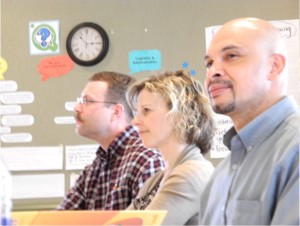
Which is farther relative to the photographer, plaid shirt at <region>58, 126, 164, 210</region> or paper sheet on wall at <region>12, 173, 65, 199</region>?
paper sheet on wall at <region>12, 173, 65, 199</region>

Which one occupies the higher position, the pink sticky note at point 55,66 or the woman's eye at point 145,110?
the pink sticky note at point 55,66

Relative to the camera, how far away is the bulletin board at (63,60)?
259 centimetres

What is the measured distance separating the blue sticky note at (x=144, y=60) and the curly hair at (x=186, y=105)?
104 cm

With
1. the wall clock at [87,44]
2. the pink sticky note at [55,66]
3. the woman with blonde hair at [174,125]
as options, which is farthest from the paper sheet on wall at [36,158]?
the woman with blonde hair at [174,125]

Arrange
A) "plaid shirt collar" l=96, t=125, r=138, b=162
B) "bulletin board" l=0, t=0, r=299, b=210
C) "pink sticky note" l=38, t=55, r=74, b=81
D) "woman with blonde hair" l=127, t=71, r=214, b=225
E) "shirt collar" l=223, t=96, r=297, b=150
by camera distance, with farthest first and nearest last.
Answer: "pink sticky note" l=38, t=55, r=74, b=81, "bulletin board" l=0, t=0, r=299, b=210, "plaid shirt collar" l=96, t=125, r=138, b=162, "woman with blonde hair" l=127, t=71, r=214, b=225, "shirt collar" l=223, t=96, r=297, b=150

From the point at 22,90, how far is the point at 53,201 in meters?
0.63

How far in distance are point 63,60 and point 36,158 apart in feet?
1.83

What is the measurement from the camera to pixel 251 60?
1092mm

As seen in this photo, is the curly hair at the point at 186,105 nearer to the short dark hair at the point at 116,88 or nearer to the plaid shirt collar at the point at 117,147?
the plaid shirt collar at the point at 117,147

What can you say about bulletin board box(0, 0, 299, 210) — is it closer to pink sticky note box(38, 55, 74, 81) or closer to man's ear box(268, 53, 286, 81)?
pink sticky note box(38, 55, 74, 81)

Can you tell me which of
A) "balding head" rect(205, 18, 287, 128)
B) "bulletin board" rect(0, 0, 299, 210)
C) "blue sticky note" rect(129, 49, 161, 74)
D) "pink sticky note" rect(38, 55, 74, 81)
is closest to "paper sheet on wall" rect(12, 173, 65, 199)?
"bulletin board" rect(0, 0, 299, 210)

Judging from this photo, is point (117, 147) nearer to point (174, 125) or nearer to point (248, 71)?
point (174, 125)

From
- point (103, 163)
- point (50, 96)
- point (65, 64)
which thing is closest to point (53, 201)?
point (50, 96)

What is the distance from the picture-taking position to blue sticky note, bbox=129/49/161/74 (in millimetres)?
2615
